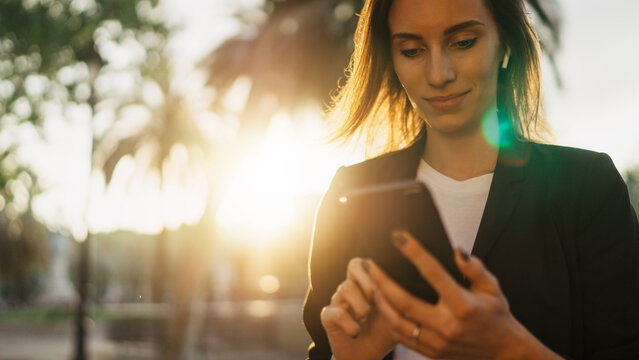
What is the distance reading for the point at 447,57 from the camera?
1820mm

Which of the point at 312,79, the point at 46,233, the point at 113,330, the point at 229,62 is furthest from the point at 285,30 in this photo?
the point at 46,233

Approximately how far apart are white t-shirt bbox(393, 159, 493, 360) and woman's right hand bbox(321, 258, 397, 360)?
0.88ft

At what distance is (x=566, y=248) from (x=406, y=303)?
0.66 meters

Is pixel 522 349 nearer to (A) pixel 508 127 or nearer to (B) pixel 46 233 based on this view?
(A) pixel 508 127

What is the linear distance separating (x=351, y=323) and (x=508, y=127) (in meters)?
0.97

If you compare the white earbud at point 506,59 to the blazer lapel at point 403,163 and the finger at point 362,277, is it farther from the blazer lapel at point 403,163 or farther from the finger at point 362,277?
the finger at point 362,277

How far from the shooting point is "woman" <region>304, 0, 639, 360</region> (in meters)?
1.37

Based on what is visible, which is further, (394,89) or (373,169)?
(394,89)

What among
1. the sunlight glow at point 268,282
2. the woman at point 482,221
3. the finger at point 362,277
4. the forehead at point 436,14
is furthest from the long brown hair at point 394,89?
the sunlight glow at point 268,282

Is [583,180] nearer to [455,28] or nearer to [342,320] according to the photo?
[455,28]

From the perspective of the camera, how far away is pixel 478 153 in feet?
6.75

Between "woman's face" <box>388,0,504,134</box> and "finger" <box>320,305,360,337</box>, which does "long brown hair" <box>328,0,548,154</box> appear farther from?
"finger" <box>320,305,360,337</box>

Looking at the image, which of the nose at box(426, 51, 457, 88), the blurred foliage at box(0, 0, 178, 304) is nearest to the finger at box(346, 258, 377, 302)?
the nose at box(426, 51, 457, 88)

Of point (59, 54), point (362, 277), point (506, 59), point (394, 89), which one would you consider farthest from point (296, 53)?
point (362, 277)
